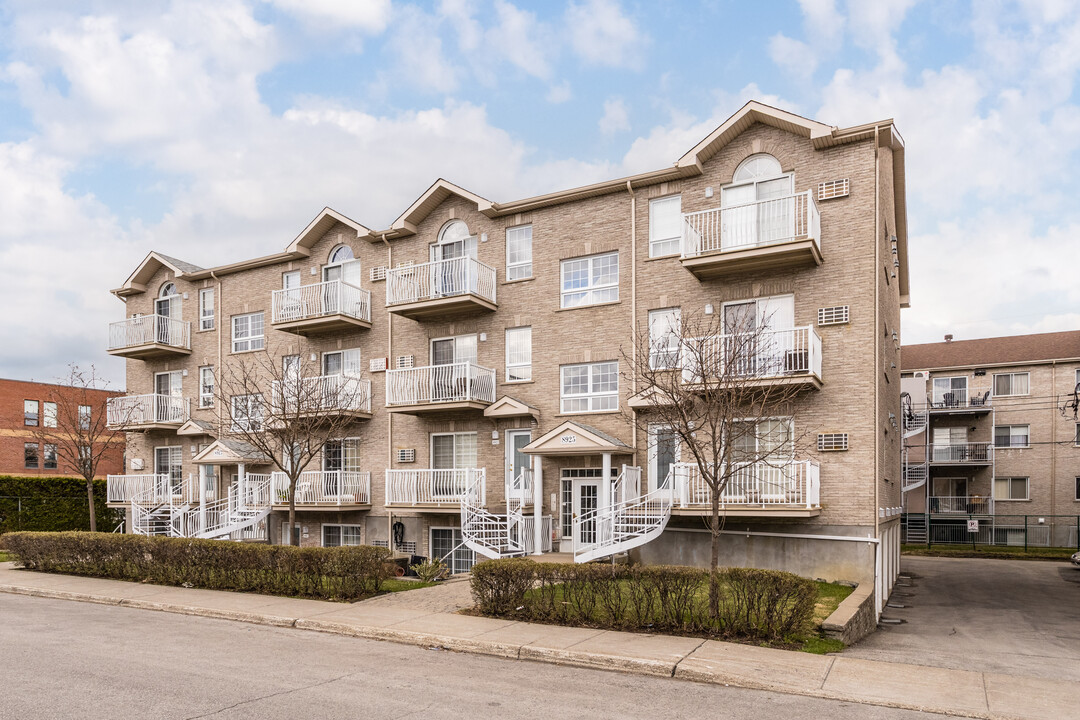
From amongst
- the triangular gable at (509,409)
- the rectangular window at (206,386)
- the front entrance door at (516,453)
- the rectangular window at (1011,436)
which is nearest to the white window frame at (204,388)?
the rectangular window at (206,386)

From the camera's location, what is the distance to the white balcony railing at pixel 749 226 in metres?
17.2

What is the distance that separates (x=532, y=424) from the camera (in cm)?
2108

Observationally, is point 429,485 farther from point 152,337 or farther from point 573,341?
point 152,337

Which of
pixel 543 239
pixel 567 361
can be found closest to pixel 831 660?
pixel 567 361

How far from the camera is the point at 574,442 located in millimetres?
18844

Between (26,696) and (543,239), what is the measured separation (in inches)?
626

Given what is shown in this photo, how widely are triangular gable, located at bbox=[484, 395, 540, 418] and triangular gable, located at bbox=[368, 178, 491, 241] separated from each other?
17.6 feet

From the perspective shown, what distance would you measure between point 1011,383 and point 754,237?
3021cm

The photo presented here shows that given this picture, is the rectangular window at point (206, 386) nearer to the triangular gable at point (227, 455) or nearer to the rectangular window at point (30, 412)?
the triangular gable at point (227, 455)

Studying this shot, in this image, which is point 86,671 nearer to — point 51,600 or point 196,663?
point 196,663

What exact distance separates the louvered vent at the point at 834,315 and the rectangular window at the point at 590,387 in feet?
16.6

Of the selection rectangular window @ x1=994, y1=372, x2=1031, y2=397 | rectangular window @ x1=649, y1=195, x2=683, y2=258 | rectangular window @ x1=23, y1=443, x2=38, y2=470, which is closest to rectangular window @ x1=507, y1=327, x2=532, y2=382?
rectangular window @ x1=649, y1=195, x2=683, y2=258

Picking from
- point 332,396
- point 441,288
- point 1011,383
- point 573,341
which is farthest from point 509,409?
point 1011,383

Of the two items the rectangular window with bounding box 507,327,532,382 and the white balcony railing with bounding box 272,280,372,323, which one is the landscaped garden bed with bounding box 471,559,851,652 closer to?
the rectangular window with bounding box 507,327,532,382
